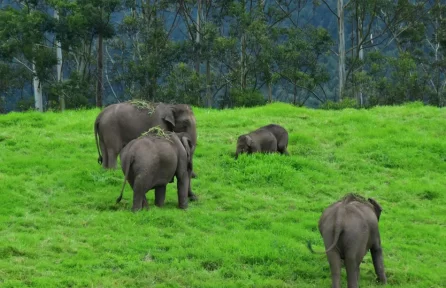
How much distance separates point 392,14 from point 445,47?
378 centimetres

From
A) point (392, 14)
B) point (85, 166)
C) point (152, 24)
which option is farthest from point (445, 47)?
point (85, 166)

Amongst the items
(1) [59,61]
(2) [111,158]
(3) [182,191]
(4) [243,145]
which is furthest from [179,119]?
(1) [59,61]

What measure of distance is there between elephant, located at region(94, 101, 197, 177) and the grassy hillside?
0.62m

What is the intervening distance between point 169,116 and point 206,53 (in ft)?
85.8

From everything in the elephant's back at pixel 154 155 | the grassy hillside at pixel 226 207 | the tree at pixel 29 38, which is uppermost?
the tree at pixel 29 38

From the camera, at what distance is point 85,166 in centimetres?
1555

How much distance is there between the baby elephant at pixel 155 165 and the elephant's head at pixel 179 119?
1.82 metres

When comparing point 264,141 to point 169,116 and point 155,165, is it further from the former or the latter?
point 155,165

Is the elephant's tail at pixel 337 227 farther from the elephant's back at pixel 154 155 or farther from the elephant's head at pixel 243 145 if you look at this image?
the elephant's head at pixel 243 145

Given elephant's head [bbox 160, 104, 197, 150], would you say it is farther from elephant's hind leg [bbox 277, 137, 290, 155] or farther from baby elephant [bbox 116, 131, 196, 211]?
elephant's hind leg [bbox 277, 137, 290, 155]

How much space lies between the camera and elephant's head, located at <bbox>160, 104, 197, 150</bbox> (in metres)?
15.2

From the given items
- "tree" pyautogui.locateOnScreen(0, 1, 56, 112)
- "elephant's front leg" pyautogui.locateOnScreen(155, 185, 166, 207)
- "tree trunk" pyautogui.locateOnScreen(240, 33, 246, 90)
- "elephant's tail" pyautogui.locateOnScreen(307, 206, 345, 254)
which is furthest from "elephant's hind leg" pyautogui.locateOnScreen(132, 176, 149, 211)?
"tree trunk" pyautogui.locateOnScreen(240, 33, 246, 90)

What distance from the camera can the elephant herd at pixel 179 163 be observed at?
9.41m

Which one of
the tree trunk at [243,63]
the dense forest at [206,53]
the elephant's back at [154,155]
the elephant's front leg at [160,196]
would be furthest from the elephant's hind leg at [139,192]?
the tree trunk at [243,63]
